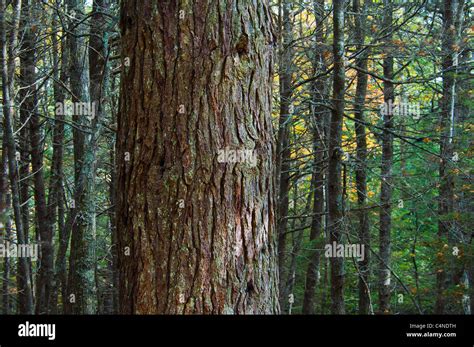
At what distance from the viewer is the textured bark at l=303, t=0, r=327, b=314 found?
10.4 m

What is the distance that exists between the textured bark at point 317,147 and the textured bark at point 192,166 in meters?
6.19

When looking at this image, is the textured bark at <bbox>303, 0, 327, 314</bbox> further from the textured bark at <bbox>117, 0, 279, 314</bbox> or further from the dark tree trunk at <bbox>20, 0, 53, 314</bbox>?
the textured bark at <bbox>117, 0, 279, 314</bbox>

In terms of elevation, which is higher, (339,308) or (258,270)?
(258,270)

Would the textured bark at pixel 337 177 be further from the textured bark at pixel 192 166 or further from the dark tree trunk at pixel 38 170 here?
the dark tree trunk at pixel 38 170

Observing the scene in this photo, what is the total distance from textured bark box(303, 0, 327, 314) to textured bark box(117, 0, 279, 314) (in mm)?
6188

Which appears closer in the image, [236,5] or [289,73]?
[236,5]

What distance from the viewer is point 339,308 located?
26.9 feet

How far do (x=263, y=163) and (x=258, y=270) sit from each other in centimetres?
61

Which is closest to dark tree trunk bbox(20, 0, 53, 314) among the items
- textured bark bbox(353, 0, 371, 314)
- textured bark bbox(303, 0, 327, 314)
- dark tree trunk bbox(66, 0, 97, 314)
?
dark tree trunk bbox(66, 0, 97, 314)

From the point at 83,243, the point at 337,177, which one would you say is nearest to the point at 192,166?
the point at 337,177

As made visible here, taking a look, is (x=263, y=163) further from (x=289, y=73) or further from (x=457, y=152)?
(x=457, y=152)
